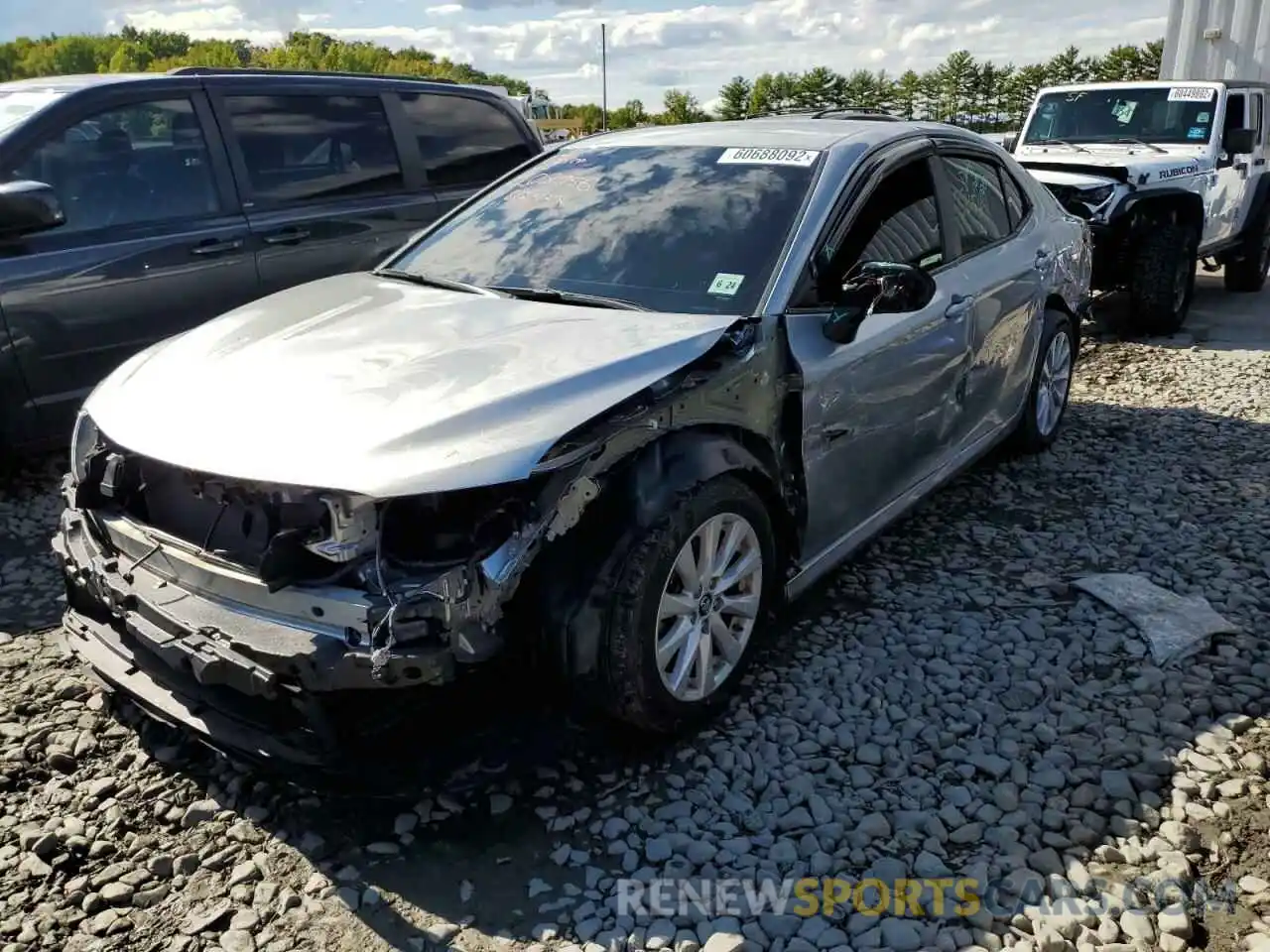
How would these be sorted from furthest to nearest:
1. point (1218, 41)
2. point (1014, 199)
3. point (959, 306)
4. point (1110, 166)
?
point (1218, 41)
point (1110, 166)
point (1014, 199)
point (959, 306)

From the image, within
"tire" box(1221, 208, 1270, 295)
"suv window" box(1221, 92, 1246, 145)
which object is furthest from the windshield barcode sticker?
"tire" box(1221, 208, 1270, 295)

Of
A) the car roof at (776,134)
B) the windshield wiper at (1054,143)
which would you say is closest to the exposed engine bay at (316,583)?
the car roof at (776,134)

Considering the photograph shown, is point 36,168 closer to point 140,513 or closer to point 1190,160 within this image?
point 140,513

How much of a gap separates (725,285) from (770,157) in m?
0.68

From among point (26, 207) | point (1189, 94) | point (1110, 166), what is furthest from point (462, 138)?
point (1189, 94)

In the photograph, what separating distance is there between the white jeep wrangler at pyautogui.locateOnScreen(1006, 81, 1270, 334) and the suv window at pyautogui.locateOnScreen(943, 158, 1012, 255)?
354 cm

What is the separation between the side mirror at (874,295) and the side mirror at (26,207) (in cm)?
330

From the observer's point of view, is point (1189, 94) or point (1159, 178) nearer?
point (1159, 178)

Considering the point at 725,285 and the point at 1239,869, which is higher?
the point at 725,285

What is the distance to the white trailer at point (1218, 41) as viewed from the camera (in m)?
11.7

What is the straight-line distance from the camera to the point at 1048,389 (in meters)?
5.21

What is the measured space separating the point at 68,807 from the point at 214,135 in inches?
138

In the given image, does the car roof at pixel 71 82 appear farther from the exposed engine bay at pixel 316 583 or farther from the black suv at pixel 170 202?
the exposed engine bay at pixel 316 583

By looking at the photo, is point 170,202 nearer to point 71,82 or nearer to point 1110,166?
point 71,82
